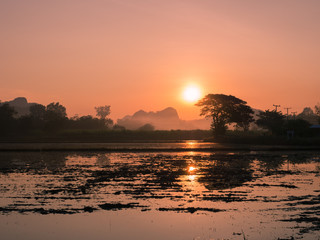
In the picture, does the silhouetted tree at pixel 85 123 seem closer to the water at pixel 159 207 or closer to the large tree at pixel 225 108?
the large tree at pixel 225 108

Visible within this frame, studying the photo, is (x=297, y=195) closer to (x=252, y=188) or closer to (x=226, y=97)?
(x=252, y=188)

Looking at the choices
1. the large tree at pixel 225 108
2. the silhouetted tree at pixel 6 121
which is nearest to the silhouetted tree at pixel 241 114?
the large tree at pixel 225 108

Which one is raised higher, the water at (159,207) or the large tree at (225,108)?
the large tree at (225,108)

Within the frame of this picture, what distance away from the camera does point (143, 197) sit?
52.4ft

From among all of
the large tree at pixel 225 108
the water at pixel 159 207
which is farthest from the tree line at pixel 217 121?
the water at pixel 159 207

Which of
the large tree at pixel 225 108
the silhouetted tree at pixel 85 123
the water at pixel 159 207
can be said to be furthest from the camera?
the silhouetted tree at pixel 85 123

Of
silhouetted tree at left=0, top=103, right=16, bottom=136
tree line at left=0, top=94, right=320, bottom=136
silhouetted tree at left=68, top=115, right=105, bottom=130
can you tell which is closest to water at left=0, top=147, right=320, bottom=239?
tree line at left=0, top=94, right=320, bottom=136

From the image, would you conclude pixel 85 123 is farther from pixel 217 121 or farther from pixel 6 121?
pixel 217 121

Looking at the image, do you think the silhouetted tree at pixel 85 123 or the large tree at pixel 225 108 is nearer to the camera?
the large tree at pixel 225 108

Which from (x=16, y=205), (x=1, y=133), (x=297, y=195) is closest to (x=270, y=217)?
(x=297, y=195)

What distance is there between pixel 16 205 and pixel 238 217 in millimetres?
8219

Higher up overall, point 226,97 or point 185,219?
point 226,97

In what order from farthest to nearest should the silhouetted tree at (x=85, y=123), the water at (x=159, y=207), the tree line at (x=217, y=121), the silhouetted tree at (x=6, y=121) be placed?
the silhouetted tree at (x=85, y=123), the silhouetted tree at (x=6, y=121), the tree line at (x=217, y=121), the water at (x=159, y=207)

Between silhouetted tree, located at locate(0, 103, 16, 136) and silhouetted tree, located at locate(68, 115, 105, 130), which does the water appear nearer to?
silhouetted tree, located at locate(0, 103, 16, 136)
